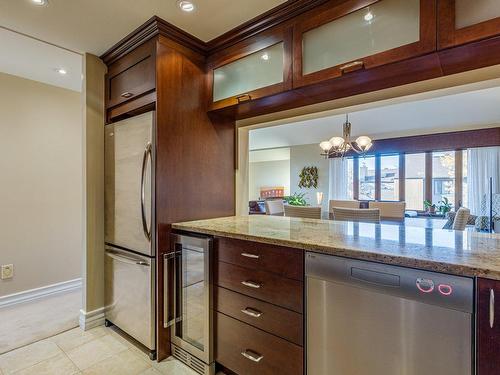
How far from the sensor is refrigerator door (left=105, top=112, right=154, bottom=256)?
6.17ft

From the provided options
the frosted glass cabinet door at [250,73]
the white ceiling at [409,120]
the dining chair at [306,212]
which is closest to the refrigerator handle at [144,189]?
the frosted glass cabinet door at [250,73]

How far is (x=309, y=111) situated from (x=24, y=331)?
2932 millimetres

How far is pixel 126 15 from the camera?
5.85 feet

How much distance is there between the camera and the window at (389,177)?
689 cm

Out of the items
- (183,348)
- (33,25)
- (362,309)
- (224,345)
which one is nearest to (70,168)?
(33,25)

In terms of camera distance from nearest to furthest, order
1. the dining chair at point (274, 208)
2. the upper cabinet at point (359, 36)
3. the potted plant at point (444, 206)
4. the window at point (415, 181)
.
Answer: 1. the upper cabinet at point (359, 36)
2. the dining chair at point (274, 208)
3. the potted plant at point (444, 206)
4. the window at point (415, 181)

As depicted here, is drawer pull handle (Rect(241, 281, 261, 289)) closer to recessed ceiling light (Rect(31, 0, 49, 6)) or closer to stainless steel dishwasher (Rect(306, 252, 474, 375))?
stainless steel dishwasher (Rect(306, 252, 474, 375))

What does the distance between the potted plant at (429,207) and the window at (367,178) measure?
122 centimetres

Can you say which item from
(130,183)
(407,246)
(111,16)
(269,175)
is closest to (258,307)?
(407,246)

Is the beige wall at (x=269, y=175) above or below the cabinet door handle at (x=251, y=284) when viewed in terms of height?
above

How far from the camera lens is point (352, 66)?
145cm

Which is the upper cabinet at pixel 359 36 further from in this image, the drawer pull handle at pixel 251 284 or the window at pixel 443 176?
the window at pixel 443 176

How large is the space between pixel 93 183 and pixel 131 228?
0.62 meters

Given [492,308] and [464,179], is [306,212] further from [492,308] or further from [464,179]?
[464,179]
